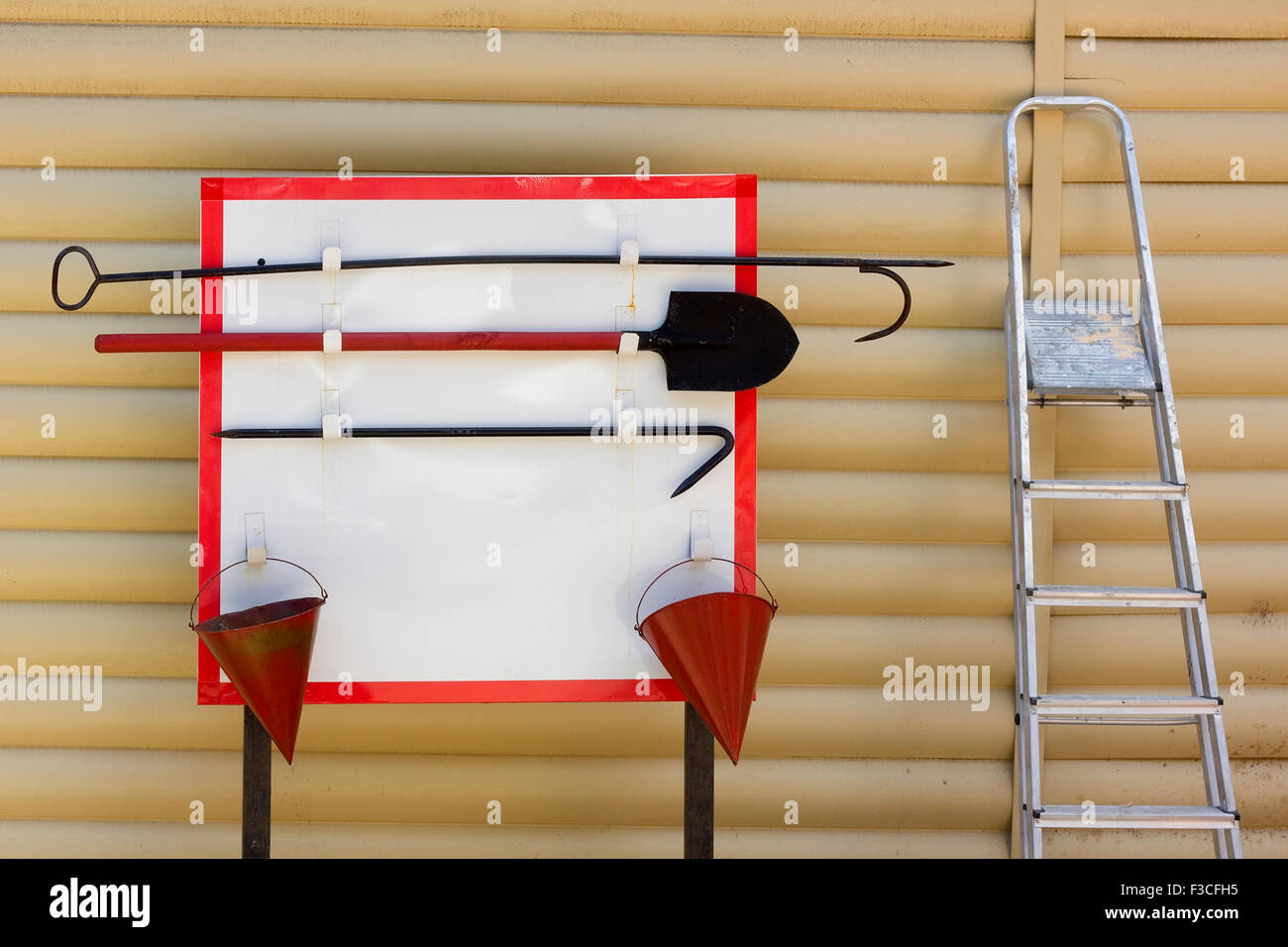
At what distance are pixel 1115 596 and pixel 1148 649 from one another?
1.70 feet

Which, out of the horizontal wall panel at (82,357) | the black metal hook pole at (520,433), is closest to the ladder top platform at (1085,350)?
the black metal hook pole at (520,433)

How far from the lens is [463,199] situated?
2.22 m

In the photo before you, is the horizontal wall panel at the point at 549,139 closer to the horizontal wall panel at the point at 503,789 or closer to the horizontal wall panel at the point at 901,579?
the horizontal wall panel at the point at 901,579

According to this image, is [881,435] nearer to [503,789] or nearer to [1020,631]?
[1020,631]

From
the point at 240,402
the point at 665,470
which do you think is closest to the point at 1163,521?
the point at 665,470

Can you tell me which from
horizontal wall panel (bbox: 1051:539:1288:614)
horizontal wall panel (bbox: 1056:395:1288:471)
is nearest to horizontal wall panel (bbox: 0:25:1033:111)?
horizontal wall panel (bbox: 1056:395:1288:471)

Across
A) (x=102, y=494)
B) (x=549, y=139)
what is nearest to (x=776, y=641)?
(x=549, y=139)

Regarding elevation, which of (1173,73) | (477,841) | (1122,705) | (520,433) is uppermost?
(1173,73)

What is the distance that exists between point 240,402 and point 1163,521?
2.46 metres

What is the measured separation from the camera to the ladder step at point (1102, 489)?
236 centimetres

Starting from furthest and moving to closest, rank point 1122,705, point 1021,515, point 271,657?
point 1021,515 < point 1122,705 < point 271,657

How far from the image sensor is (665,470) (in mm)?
2191

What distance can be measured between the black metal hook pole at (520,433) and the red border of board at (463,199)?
0.17 feet

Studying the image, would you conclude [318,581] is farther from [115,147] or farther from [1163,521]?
[1163,521]
